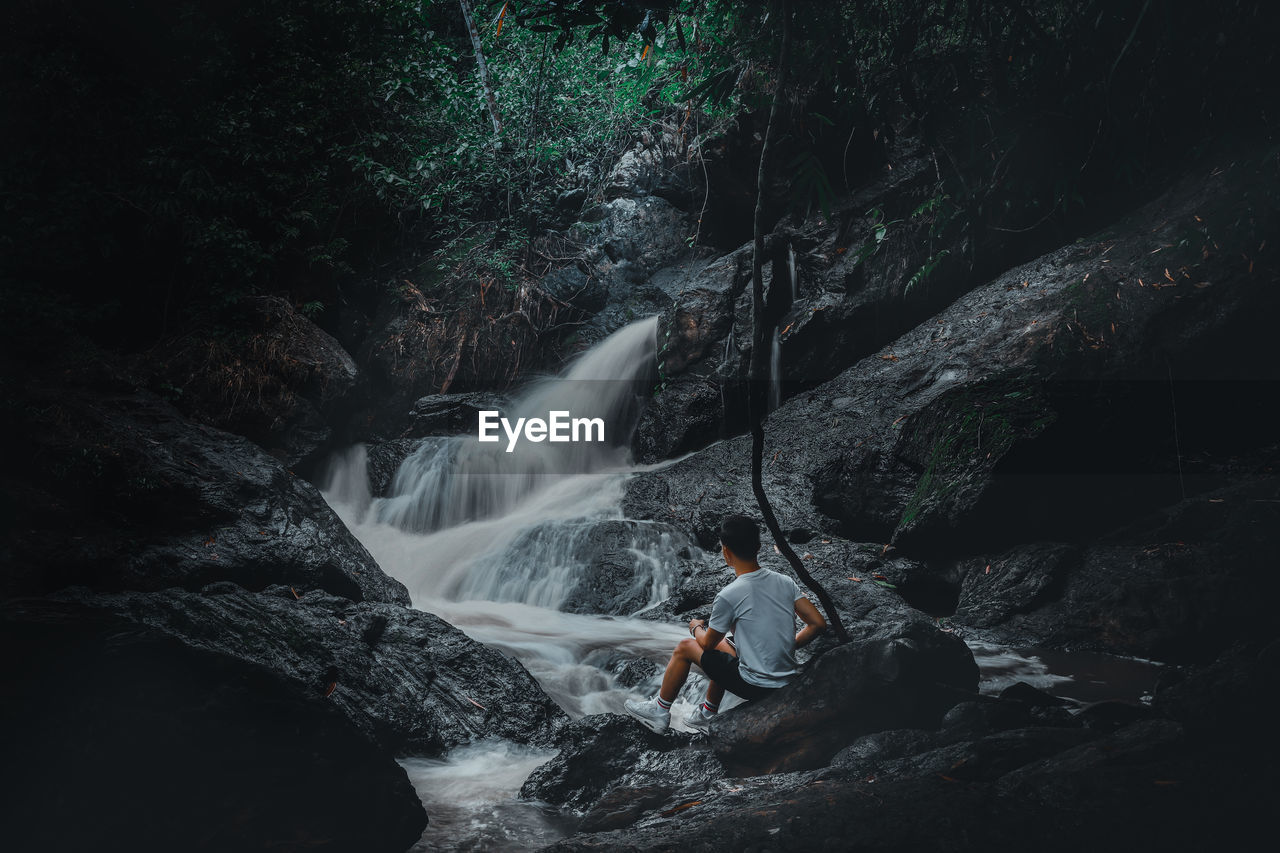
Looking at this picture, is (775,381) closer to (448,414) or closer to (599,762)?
(448,414)

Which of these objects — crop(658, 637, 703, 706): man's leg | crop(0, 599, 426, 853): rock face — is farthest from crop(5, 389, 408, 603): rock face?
crop(658, 637, 703, 706): man's leg

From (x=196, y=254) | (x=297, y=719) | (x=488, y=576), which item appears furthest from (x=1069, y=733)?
(x=196, y=254)

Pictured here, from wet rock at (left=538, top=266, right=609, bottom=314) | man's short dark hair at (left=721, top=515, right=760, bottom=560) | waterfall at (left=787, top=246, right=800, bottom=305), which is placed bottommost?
man's short dark hair at (left=721, top=515, right=760, bottom=560)

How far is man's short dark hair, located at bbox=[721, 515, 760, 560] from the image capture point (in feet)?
12.2

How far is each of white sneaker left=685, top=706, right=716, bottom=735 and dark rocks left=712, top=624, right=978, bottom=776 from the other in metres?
0.32

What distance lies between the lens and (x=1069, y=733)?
2.81 metres

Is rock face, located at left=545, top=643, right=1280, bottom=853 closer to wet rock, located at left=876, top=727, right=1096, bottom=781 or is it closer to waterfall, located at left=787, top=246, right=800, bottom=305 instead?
wet rock, located at left=876, top=727, right=1096, bottom=781

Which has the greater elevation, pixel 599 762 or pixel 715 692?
pixel 715 692

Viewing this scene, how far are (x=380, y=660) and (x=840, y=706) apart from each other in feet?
8.48

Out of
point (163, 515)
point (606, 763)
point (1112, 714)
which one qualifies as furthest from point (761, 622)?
point (163, 515)

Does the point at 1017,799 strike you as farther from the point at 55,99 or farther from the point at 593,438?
the point at 55,99

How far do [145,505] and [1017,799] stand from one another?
6.06 metres

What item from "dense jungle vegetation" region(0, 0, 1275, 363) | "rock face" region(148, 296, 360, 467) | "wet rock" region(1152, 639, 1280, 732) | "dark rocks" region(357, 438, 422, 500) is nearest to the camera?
"wet rock" region(1152, 639, 1280, 732)

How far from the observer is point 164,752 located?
2.37m
